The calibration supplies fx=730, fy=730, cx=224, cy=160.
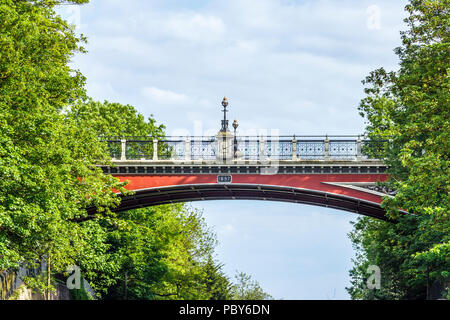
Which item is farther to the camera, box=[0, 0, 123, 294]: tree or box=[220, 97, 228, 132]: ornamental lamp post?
box=[220, 97, 228, 132]: ornamental lamp post

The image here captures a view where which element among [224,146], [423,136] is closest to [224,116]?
[224,146]

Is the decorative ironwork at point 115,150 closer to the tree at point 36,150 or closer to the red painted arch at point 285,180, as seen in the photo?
the red painted arch at point 285,180

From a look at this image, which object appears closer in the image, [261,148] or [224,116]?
[261,148]

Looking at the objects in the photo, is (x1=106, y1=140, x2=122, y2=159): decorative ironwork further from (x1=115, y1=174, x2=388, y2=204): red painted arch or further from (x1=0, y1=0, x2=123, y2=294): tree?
(x1=0, y1=0, x2=123, y2=294): tree

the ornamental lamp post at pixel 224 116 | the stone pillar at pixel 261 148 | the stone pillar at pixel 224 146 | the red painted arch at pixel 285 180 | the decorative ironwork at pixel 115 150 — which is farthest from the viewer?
the decorative ironwork at pixel 115 150

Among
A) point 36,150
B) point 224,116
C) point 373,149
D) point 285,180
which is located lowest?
point 36,150

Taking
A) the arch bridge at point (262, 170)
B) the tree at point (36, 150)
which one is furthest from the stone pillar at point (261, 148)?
the tree at point (36, 150)

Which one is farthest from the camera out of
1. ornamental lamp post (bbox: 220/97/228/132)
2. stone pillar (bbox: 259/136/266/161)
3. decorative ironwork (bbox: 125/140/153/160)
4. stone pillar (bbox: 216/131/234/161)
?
decorative ironwork (bbox: 125/140/153/160)

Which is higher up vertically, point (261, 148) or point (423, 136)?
Answer: point (261, 148)

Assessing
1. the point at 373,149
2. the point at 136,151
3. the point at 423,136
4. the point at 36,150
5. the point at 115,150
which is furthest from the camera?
the point at 136,151

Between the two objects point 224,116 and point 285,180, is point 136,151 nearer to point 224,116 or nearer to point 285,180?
point 224,116

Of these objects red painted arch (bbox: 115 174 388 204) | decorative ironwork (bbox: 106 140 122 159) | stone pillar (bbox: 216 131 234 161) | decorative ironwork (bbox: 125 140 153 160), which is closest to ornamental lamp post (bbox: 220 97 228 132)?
stone pillar (bbox: 216 131 234 161)

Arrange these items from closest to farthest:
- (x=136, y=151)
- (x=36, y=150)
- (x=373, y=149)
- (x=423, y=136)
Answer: (x=36, y=150), (x=423, y=136), (x=373, y=149), (x=136, y=151)

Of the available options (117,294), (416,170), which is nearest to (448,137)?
(416,170)
